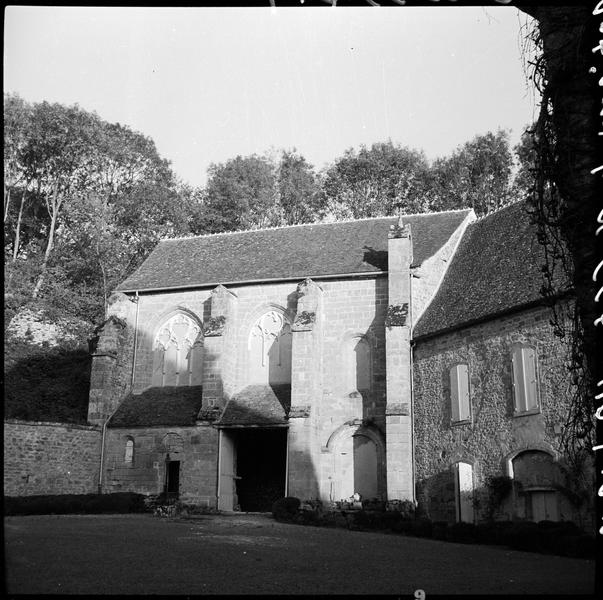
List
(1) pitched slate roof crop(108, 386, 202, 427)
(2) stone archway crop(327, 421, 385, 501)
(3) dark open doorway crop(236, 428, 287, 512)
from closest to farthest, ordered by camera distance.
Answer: (2) stone archway crop(327, 421, 385, 501), (1) pitched slate roof crop(108, 386, 202, 427), (3) dark open doorway crop(236, 428, 287, 512)

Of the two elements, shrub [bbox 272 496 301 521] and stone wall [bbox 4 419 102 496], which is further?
stone wall [bbox 4 419 102 496]

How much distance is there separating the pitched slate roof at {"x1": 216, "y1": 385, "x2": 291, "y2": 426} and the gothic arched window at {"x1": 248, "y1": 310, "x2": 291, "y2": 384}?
0.53 m

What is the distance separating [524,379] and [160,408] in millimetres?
14348

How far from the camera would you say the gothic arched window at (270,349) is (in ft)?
95.6

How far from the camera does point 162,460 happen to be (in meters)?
27.9

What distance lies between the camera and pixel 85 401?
106 feet

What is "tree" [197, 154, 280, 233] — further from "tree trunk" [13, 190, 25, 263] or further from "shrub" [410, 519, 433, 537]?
"shrub" [410, 519, 433, 537]

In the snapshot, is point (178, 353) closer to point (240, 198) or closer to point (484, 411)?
point (484, 411)

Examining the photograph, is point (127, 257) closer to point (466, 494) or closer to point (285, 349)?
point (285, 349)

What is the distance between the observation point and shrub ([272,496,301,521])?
22.7 metres

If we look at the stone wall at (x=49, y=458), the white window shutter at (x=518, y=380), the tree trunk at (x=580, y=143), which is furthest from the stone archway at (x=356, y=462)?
the tree trunk at (x=580, y=143)

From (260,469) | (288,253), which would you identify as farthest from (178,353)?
(288,253)

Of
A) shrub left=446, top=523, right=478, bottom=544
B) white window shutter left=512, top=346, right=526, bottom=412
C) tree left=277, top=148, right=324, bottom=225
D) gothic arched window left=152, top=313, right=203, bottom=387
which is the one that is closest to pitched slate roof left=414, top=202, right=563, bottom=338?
white window shutter left=512, top=346, right=526, bottom=412

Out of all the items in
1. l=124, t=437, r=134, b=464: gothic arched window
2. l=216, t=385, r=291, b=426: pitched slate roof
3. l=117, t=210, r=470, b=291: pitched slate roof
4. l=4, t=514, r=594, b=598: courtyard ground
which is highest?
l=117, t=210, r=470, b=291: pitched slate roof
